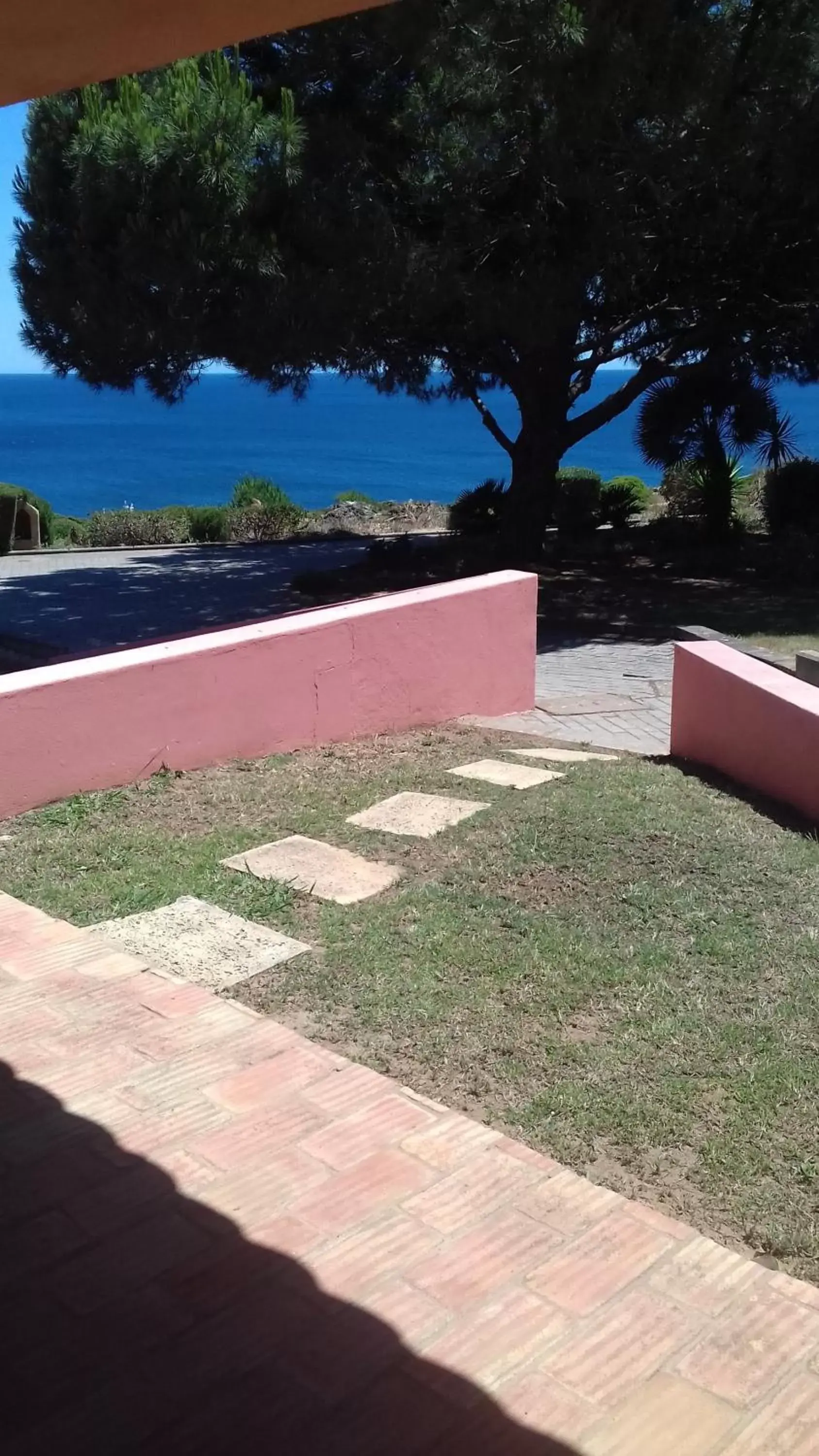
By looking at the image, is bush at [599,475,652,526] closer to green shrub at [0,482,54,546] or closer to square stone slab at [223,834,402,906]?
green shrub at [0,482,54,546]

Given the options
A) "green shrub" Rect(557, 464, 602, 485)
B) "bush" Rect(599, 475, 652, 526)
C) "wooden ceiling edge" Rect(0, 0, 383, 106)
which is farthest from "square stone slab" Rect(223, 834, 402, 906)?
"green shrub" Rect(557, 464, 602, 485)

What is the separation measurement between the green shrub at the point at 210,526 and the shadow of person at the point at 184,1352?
2094cm

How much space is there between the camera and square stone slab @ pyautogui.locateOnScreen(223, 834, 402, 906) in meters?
4.58

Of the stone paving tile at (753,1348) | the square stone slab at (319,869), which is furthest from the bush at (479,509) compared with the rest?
the stone paving tile at (753,1348)

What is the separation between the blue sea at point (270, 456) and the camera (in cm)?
8569

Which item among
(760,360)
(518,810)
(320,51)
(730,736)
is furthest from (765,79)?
(518,810)

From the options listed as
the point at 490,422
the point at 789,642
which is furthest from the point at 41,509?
the point at 789,642

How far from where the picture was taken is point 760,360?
17.0 m

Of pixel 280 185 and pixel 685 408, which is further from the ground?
pixel 280 185

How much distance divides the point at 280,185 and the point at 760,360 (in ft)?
27.4

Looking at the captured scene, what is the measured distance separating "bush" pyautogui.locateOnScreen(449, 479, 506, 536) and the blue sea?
33173 mm

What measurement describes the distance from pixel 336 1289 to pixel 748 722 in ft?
14.9

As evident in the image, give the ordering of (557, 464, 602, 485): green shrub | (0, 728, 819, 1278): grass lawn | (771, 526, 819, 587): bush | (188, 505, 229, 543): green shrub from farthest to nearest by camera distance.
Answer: (188, 505, 229, 543): green shrub < (557, 464, 602, 485): green shrub < (771, 526, 819, 587): bush < (0, 728, 819, 1278): grass lawn

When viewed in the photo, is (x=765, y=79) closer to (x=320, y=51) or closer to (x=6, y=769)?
(x=320, y=51)
